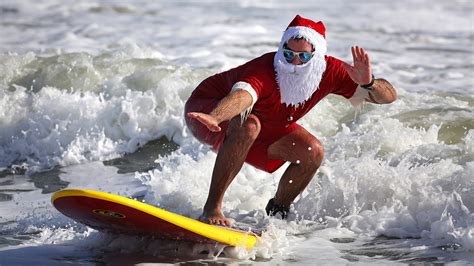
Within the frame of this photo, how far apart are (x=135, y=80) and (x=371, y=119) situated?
2.62m

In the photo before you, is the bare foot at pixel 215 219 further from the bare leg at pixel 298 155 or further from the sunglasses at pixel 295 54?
the sunglasses at pixel 295 54

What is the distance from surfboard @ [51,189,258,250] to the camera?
4488 millimetres

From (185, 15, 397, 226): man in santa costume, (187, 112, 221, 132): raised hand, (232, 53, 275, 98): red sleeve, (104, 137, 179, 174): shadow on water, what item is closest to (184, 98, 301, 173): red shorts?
(185, 15, 397, 226): man in santa costume

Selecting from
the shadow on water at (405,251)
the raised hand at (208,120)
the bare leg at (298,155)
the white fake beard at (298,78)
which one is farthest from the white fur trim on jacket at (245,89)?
the shadow on water at (405,251)

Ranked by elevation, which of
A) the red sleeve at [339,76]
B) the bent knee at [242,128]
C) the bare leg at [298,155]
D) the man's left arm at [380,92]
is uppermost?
the red sleeve at [339,76]

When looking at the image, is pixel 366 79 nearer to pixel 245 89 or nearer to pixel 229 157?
pixel 245 89

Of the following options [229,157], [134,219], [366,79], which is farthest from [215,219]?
[366,79]

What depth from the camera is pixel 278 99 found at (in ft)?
17.1

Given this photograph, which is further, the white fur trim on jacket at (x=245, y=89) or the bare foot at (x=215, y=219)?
the bare foot at (x=215, y=219)

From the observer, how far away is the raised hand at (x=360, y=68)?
5.09 metres

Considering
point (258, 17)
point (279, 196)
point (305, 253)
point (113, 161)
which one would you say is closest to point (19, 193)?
point (113, 161)

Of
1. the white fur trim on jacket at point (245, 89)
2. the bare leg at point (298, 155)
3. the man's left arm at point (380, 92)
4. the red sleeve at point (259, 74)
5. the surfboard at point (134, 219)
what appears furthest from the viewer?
the bare leg at point (298, 155)

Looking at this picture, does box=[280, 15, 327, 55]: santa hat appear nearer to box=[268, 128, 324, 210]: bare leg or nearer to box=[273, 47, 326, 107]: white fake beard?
box=[273, 47, 326, 107]: white fake beard

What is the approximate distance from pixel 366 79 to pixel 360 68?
0.08 metres
